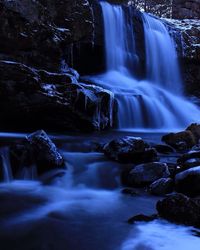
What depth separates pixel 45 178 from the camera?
700cm

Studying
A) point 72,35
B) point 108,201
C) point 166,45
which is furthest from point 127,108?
point 108,201

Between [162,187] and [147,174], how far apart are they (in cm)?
47

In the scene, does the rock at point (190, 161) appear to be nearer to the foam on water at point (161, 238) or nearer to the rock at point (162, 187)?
the rock at point (162, 187)

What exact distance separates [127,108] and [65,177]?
6.81m

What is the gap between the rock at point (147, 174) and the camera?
672 centimetres

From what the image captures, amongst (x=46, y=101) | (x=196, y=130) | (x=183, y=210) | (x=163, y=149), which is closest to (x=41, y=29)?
(x=46, y=101)

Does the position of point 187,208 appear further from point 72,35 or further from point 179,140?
point 72,35

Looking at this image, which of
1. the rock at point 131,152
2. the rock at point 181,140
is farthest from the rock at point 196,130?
the rock at point 131,152

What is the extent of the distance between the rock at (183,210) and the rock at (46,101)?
6752mm

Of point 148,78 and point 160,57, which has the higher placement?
point 160,57

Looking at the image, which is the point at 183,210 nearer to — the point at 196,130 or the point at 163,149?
the point at 163,149

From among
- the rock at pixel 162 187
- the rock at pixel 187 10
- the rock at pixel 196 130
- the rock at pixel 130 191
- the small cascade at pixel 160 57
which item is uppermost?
the rock at pixel 187 10

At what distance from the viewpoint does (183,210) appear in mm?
4789

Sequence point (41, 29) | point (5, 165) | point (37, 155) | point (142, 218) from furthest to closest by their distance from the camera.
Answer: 1. point (41, 29)
2. point (37, 155)
3. point (5, 165)
4. point (142, 218)
